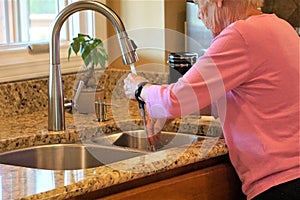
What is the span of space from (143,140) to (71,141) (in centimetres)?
25

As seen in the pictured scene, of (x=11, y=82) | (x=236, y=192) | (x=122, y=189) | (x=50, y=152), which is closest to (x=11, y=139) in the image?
(x=50, y=152)

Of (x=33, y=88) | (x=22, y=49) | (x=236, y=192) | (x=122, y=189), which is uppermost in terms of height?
(x=22, y=49)

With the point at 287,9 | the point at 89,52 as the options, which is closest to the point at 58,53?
the point at 89,52

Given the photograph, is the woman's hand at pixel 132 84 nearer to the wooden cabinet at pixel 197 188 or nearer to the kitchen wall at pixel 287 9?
the wooden cabinet at pixel 197 188

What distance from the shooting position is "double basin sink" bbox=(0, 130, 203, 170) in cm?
176

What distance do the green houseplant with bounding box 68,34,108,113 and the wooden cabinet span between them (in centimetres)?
59

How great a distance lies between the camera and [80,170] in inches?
53.7

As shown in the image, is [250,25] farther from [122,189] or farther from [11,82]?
[11,82]

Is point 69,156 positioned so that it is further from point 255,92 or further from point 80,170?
point 255,92

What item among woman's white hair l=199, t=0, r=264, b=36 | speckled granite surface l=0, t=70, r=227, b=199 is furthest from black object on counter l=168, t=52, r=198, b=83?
woman's white hair l=199, t=0, r=264, b=36

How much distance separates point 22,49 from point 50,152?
51cm

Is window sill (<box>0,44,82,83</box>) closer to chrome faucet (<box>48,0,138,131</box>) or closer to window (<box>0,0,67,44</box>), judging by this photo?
window (<box>0,0,67,44</box>)

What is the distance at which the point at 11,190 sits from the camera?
1225 millimetres

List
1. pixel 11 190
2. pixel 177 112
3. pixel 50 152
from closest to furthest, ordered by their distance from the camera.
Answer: pixel 11 190, pixel 177 112, pixel 50 152
